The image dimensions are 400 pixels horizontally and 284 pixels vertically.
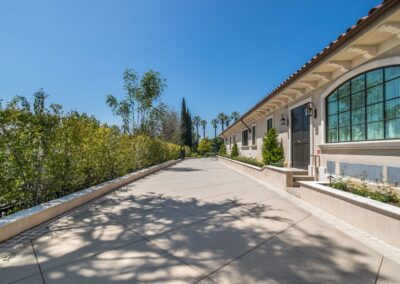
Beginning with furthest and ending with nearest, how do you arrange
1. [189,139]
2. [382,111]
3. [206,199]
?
1. [189,139]
2. [206,199]
3. [382,111]

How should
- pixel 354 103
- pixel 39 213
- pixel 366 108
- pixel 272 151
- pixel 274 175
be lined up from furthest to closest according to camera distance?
1. pixel 272 151
2. pixel 274 175
3. pixel 354 103
4. pixel 366 108
5. pixel 39 213

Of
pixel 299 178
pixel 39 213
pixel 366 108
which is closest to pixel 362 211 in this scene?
pixel 366 108

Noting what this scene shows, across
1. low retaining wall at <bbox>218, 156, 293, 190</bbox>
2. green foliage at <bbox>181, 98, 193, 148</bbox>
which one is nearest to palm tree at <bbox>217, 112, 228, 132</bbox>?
green foliage at <bbox>181, 98, 193, 148</bbox>

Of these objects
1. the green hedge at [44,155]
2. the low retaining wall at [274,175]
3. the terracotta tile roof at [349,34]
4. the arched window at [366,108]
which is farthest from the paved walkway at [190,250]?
the terracotta tile roof at [349,34]

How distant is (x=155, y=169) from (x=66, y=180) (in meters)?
8.60

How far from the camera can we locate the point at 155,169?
1416 cm

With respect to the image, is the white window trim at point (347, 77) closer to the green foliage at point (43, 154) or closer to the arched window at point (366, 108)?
the arched window at point (366, 108)

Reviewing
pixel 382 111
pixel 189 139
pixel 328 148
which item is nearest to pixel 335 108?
pixel 328 148

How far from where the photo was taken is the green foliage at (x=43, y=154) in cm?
405

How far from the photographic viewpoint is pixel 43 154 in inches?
186

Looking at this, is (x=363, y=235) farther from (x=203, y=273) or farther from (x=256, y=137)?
(x=256, y=137)

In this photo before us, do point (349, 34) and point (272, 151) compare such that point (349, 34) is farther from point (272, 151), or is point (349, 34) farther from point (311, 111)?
point (272, 151)

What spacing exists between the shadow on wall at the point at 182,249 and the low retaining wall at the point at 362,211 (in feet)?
2.10

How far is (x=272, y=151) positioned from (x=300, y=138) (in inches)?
71.7
